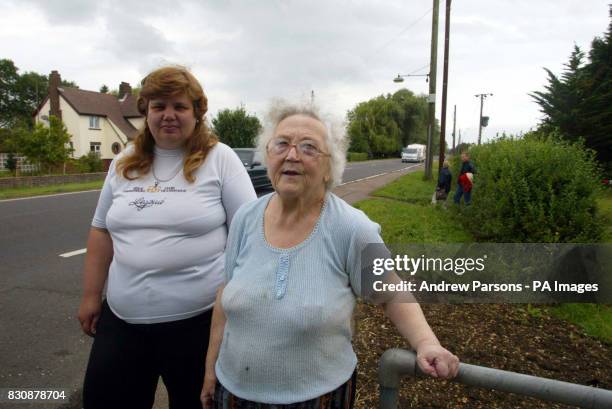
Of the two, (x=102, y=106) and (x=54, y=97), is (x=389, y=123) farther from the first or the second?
(x=54, y=97)

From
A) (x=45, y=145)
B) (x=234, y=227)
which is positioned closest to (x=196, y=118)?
(x=234, y=227)

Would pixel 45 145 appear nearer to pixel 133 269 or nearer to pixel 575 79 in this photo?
pixel 133 269

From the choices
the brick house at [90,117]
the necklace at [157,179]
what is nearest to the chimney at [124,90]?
the brick house at [90,117]

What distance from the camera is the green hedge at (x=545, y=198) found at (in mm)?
4992

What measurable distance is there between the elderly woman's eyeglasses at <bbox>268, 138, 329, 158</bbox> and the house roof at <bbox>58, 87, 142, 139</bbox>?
39608 mm

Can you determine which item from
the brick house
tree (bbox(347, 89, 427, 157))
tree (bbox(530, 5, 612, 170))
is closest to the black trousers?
tree (bbox(530, 5, 612, 170))

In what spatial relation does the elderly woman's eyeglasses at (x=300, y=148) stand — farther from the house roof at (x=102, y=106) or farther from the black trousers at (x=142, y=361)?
the house roof at (x=102, y=106)

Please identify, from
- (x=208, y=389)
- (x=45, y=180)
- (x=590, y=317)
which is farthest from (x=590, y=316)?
(x=45, y=180)

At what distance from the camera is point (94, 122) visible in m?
40.0

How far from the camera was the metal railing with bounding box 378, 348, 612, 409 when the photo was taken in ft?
3.78

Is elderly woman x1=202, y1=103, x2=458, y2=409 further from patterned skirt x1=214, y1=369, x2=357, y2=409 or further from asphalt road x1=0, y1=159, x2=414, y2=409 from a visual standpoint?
asphalt road x1=0, y1=159, x2=414, y2=409

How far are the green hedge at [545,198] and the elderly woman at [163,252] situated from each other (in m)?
4.29

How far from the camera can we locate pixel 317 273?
1.49 metres

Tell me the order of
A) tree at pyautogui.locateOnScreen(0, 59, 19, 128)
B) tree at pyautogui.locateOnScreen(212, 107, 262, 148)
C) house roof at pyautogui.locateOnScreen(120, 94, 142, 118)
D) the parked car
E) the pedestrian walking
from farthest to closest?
tree at pyautogui.locateOnScreen(0, 59, 19, 128) → house roof at pyautogui.locateOnScreen(120, 94, 142, 118) → tree at pyautogui.locateOnScreen(212, 107, 262, 148) → the pedestrian walking → the parked car
